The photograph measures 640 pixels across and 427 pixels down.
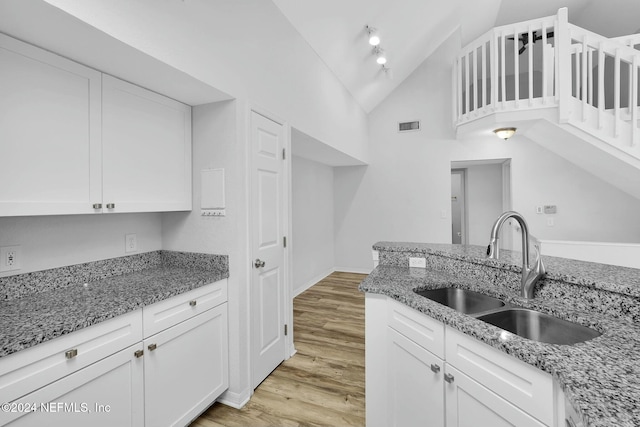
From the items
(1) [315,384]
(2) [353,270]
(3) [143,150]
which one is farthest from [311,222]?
(3) [143,150]

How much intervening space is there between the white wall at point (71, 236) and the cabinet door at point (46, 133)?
28 centimetres

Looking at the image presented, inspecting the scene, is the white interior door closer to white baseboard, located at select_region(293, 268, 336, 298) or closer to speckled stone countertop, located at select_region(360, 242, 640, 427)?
speckled stone countertop, located at select_region(360, 242, 640, 427)

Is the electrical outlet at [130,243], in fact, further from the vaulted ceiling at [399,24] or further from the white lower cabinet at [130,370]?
the vaulted ceiling at [399,24]

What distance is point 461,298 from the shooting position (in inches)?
64.9

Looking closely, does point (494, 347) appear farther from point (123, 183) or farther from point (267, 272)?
point (123, 183)

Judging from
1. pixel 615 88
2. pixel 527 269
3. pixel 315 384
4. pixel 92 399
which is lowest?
pixel 315 384

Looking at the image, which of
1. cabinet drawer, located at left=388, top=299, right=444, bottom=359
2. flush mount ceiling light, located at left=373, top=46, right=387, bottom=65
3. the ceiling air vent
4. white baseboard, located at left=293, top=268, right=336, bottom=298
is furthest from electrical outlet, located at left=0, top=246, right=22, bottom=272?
the ceiling air vent

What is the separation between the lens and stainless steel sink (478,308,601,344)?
1.09 metres

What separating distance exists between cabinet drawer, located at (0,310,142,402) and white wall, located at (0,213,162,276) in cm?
61

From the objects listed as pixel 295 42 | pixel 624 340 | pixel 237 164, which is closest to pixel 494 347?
pixel 624 340

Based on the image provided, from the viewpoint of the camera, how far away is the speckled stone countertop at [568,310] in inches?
26.0

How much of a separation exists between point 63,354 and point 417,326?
146cm

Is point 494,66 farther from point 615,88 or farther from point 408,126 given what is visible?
point 408,126

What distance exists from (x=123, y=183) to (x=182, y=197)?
39cm
